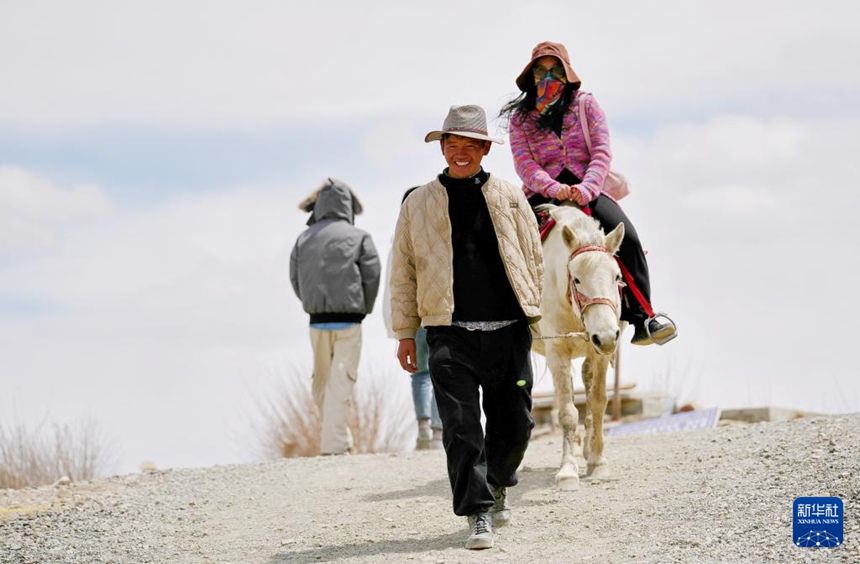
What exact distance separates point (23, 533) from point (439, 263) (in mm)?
4628

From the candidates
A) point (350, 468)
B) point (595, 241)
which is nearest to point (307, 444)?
point (350, 468)

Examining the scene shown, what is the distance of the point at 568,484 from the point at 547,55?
3.47 m

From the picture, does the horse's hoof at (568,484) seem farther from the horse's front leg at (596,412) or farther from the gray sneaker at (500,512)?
the gray sneaker at (500,512)

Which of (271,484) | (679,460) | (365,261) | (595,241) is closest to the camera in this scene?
(595,241)

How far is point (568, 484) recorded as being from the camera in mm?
8945

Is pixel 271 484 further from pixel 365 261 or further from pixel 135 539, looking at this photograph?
pixel 365 261

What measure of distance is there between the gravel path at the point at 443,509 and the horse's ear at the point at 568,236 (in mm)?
1881

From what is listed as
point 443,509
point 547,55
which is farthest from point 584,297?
point 547,55

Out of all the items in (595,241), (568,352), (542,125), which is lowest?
(568,352)

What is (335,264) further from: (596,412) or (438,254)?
(438,254)

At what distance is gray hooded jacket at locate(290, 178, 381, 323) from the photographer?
44.2 ft

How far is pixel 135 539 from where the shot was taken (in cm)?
904

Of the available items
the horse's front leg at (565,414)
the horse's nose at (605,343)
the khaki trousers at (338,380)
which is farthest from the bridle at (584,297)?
the khaki trousers at (338,380)

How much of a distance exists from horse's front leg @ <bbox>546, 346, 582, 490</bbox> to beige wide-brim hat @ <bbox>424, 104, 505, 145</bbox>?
253 cm
